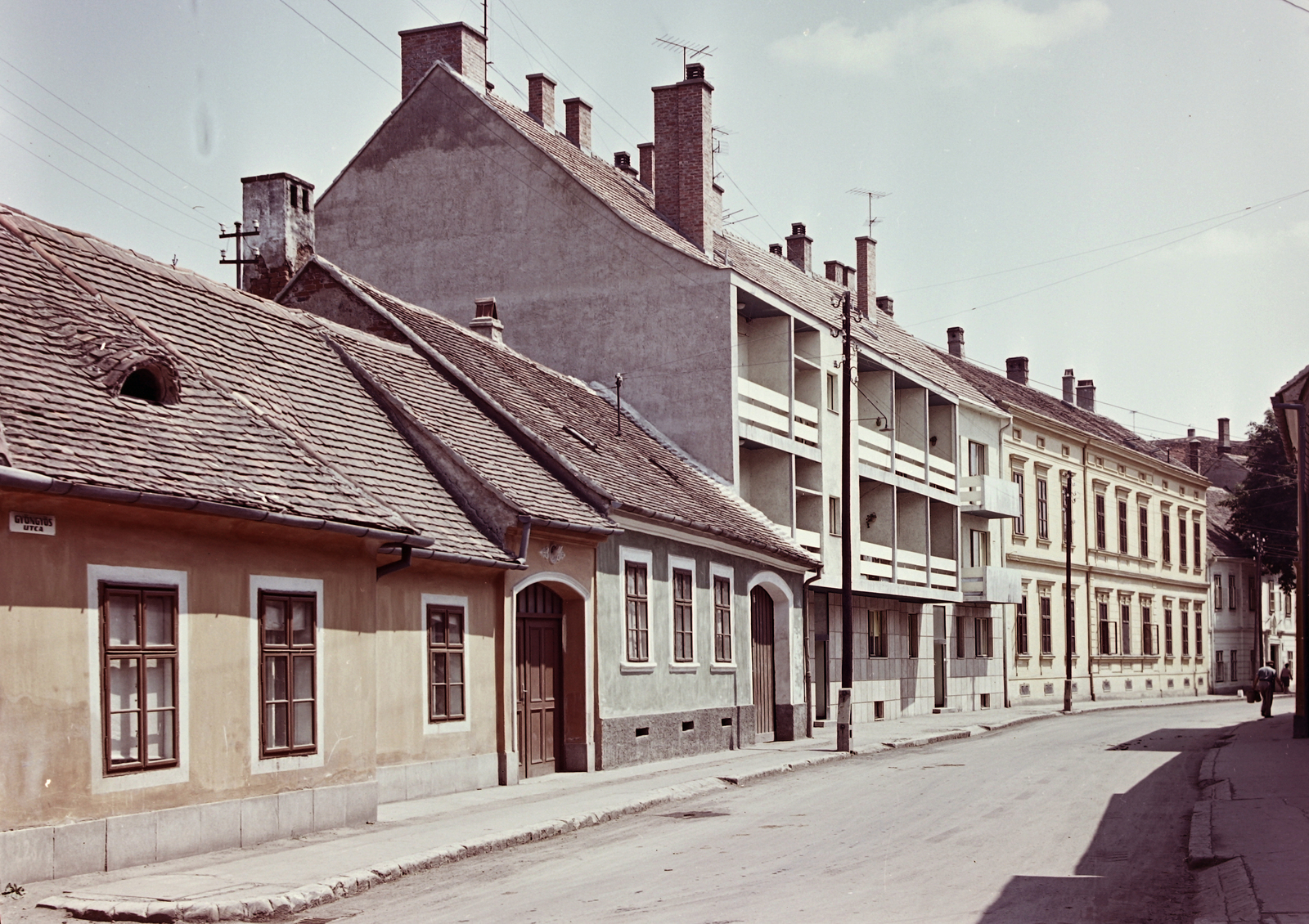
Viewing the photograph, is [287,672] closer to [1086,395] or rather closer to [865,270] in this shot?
[865,270]

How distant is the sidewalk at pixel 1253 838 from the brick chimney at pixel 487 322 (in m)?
14.2

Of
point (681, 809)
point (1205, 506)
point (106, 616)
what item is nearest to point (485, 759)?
point (681, 809)

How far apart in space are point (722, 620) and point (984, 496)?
18.4 meters

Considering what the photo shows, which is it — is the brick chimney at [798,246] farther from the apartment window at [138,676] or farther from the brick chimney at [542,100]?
the apartment window at [138,676]

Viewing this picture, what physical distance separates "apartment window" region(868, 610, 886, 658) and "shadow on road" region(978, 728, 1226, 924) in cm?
1973

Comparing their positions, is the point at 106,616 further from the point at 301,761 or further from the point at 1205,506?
the point at 1205,506

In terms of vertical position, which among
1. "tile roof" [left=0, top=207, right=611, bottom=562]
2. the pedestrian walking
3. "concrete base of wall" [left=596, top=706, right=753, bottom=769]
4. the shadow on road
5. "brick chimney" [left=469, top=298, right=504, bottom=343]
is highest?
"brick chimney" [left=469, top=298, right=504, bottom=343]

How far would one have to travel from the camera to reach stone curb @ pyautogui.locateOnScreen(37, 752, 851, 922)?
388 inches

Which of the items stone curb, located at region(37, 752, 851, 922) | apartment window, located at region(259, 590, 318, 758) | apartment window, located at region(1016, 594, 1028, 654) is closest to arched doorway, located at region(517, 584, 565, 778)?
stone curb, located at region(37, 752, 851, 922)

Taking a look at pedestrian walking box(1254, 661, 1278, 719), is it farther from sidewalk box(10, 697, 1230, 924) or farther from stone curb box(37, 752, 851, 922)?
stone curb box(37, 752, 851, 922)

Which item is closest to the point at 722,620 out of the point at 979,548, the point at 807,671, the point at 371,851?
the point at 807,671

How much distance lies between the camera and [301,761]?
13961mm

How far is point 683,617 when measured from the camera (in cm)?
2461

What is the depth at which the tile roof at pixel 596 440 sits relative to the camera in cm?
2295
